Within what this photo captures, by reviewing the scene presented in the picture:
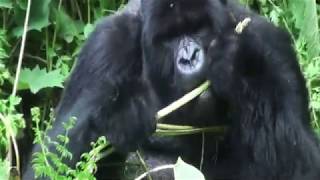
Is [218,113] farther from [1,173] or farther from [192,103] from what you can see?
[1,173]

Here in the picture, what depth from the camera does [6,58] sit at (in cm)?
340

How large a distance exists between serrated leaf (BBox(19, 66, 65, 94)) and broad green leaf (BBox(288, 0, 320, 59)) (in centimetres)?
93

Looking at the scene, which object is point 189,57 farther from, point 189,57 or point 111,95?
point 111,95

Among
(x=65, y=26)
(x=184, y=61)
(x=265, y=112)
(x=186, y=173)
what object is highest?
(x=65, y=26)

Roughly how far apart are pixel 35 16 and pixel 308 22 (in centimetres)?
100

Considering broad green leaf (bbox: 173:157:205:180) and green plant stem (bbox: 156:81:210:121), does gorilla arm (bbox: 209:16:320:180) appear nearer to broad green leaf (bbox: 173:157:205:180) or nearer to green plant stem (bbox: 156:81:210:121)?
green plant stem (bbox: 156:81:210:121)

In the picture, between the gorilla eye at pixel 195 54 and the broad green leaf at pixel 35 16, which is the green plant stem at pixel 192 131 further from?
the broad green leaf at pixel 35 16

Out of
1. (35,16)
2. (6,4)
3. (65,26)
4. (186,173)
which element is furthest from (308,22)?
(186,173)

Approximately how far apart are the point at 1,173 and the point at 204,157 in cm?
70

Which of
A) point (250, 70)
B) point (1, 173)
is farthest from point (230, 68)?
point (1, 173)

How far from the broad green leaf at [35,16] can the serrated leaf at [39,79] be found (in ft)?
0.63

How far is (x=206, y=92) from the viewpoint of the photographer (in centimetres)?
263

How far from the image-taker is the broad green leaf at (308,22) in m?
3.52

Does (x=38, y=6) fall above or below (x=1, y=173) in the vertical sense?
above
